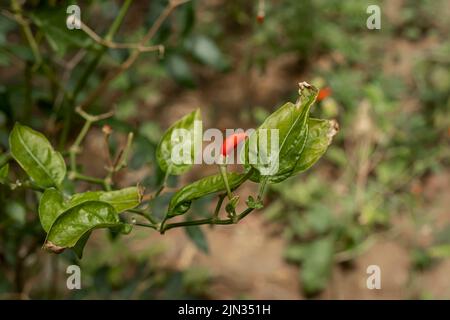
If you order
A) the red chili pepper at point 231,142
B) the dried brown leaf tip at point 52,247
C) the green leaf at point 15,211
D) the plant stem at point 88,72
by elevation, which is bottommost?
the dried brown leaf tip at point 52,247

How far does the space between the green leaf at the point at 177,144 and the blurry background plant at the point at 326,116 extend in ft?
2.17

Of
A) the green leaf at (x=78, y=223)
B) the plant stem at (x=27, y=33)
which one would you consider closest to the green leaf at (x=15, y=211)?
the plant stem at (x=27, y=33)

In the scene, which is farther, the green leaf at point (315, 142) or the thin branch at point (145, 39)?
the thin branch at point (145, 39)

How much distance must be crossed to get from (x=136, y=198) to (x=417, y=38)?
2.18 meters

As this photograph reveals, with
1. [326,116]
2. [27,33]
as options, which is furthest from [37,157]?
[326,116]

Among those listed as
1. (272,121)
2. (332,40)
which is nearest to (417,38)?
(332,40)

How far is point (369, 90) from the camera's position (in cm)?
188

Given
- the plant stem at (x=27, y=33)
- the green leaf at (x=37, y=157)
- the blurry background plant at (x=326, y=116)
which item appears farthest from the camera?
the blurry background plant at (x=326, y=116)

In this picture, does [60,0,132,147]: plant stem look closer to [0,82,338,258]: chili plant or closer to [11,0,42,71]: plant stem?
[11,0,42,71]: plant stem

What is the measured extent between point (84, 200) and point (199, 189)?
0.13 metres

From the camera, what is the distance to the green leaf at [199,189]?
0.61 meters

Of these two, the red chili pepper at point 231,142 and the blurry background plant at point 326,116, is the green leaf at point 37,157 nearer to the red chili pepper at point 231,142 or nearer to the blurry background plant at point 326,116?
the red chili pepper at point 231,142

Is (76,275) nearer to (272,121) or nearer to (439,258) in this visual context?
(272,121)

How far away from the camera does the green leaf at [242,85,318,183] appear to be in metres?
0.57
